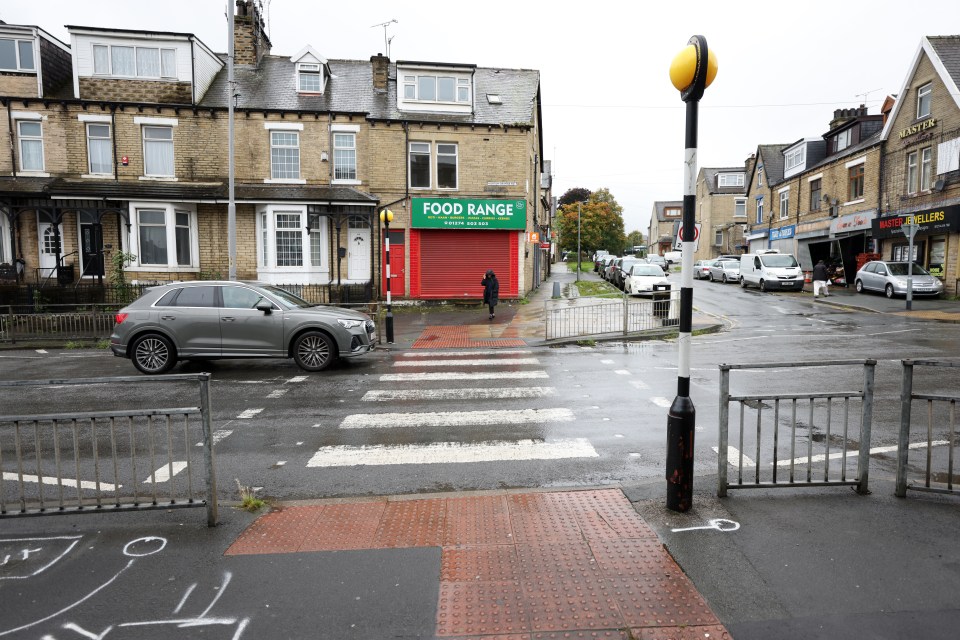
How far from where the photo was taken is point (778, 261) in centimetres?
3153

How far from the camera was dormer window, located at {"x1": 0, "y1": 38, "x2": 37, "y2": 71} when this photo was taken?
23.2 meters

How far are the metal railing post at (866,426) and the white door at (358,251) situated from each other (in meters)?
21.5

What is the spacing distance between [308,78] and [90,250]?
36.4ft

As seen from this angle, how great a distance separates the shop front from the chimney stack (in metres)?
9.93

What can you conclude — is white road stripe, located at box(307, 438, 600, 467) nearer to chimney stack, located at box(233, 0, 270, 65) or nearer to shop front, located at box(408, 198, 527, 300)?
shop front, located at box(408, 198, 527, 300)

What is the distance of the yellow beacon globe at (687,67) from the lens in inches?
176

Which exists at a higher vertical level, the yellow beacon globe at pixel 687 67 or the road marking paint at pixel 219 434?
the yellow beacon globe at pixel 687 67

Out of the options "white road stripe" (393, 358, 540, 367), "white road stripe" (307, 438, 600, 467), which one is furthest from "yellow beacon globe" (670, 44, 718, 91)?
"white road stripe" (393, 358, 540, 367)

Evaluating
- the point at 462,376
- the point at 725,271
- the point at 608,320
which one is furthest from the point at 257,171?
the point at 725,271

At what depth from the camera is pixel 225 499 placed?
5383 millimetres

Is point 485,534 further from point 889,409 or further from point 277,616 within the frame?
point 889,409

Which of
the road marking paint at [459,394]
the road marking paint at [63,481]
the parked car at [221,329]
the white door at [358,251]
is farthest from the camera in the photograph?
the white door at [358,251]

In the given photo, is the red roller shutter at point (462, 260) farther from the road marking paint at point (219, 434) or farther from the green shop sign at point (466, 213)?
the road marking paint at point (219, 434)

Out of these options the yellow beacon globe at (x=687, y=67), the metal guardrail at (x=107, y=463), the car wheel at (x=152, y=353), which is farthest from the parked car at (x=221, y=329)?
the yellow beacon globe at (x=687, y=67)
